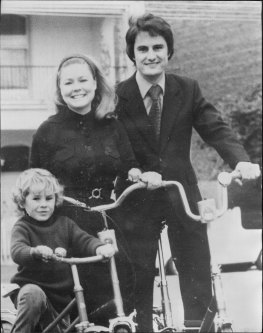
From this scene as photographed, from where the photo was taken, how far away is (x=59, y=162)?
70.5 inches

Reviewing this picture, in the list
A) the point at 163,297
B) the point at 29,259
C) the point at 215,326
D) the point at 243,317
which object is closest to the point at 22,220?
the point at 29,259

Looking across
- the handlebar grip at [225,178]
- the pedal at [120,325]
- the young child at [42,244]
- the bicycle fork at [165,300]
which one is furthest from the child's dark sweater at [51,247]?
the handlebar grip at [225,178]

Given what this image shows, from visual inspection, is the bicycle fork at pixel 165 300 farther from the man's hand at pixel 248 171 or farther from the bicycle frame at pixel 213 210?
the man's hand at pixel 248 171

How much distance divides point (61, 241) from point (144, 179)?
0.27 m

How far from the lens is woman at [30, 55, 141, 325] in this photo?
1.79m

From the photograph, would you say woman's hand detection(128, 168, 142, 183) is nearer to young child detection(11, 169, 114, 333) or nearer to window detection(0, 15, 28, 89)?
young child detection(11, 169, 114, 333)

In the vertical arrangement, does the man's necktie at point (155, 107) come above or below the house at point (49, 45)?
below

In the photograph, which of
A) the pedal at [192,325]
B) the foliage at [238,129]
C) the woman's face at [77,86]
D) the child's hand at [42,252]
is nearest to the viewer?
the child's hand at [42,252]

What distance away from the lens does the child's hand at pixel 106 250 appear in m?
1.69

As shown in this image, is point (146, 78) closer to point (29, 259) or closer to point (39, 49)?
point (39, 49)

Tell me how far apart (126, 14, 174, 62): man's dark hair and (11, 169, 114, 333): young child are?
43 centimetres

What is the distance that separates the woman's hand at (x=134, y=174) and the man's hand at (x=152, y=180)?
2.0 inches

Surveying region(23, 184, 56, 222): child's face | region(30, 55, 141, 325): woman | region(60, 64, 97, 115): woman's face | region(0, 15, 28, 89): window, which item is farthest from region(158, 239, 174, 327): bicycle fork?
region(0, 15, 28, 89): window

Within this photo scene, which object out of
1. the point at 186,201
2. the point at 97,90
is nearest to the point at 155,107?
the point at 97,90
